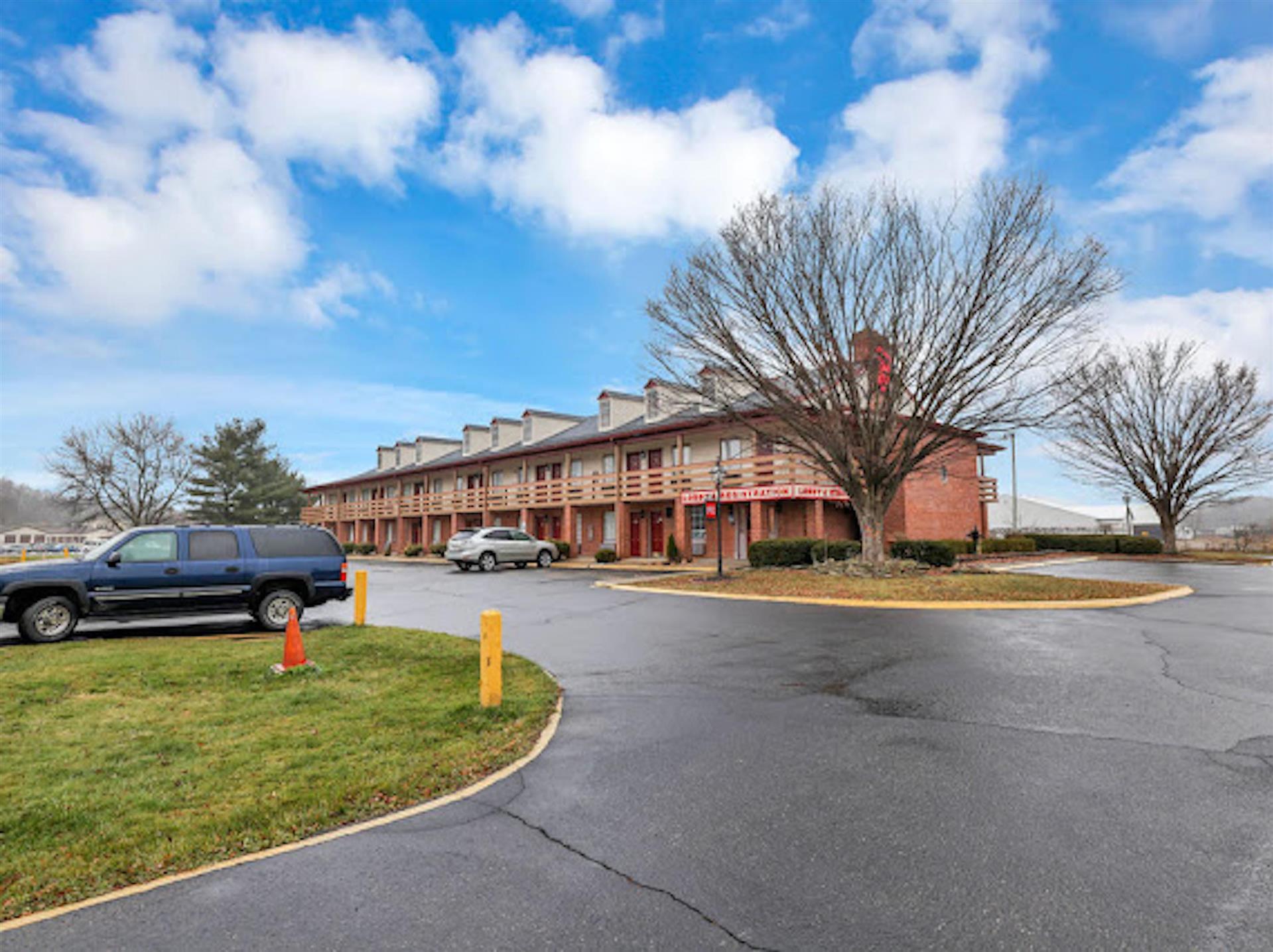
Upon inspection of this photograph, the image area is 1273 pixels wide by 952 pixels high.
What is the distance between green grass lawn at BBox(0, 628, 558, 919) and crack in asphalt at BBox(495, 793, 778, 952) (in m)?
0.84

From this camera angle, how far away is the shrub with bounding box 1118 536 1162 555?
3328cm

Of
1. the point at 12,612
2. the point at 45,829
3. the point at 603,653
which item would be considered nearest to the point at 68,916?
the point at 45,829

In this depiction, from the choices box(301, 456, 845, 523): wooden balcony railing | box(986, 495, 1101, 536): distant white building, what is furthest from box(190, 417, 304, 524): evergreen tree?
box(986, 495, 1101, 536): distant white building

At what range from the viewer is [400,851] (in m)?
3.66

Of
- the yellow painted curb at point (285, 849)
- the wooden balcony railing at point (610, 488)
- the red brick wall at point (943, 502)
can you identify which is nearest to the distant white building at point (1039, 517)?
the red brick wall at point (943, 502)

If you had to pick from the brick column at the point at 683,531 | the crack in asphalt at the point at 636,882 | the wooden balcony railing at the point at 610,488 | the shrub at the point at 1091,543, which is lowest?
the crack in asphalt at the point at 636,882

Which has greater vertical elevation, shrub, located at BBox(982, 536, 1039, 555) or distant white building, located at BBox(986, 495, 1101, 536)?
distant white building, located at BBox(986, 495, 1101, 536)

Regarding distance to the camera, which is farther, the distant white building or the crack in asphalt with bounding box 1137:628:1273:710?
the distant white building

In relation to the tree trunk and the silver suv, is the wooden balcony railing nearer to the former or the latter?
the tree trunk

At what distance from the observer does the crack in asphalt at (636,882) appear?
2.79 metres

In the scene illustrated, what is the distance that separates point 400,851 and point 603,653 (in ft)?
18.3

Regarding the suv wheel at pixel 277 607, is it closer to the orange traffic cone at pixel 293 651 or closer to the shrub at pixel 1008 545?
the orange traffic cone at pixel 293 651

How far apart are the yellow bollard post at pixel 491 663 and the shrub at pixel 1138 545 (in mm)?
36863

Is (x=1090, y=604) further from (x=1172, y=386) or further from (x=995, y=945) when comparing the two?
(x=1172, y=386)
